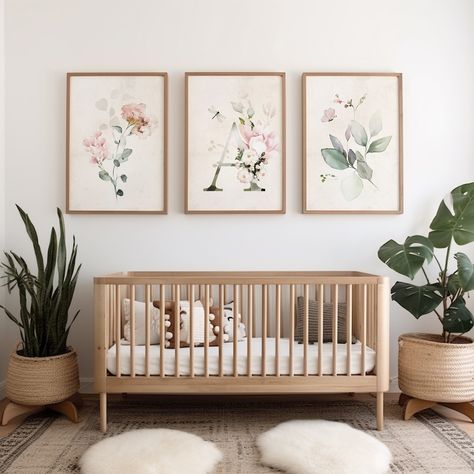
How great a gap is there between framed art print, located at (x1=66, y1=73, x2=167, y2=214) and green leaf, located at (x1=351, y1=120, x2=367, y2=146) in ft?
3.67

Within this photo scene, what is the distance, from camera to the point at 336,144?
317 cm

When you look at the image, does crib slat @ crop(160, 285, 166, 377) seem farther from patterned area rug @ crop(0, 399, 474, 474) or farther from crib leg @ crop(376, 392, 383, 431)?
crib leg @ crop(376, 392, 383, 431)

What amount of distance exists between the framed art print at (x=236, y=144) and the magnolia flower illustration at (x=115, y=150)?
352 millimetres

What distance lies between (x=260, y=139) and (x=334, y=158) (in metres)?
0.46

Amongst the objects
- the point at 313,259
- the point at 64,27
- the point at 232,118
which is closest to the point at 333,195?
the point at 313,259

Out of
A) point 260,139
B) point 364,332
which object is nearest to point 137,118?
point 260,139

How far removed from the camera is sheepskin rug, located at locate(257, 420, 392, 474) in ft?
6.84

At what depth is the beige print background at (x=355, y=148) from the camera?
316 cm

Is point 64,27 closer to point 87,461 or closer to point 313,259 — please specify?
point 313,259

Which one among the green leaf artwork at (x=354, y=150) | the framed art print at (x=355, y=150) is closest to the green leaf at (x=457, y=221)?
the framed art print at (x=355, y=150)

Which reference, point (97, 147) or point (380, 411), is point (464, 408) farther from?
point (97, 147)

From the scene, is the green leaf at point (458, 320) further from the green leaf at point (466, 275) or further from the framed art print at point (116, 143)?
the framed art print at point (116, 143)

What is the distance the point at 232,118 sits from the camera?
10.3ft

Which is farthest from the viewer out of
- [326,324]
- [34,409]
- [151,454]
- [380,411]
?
[326,324]
